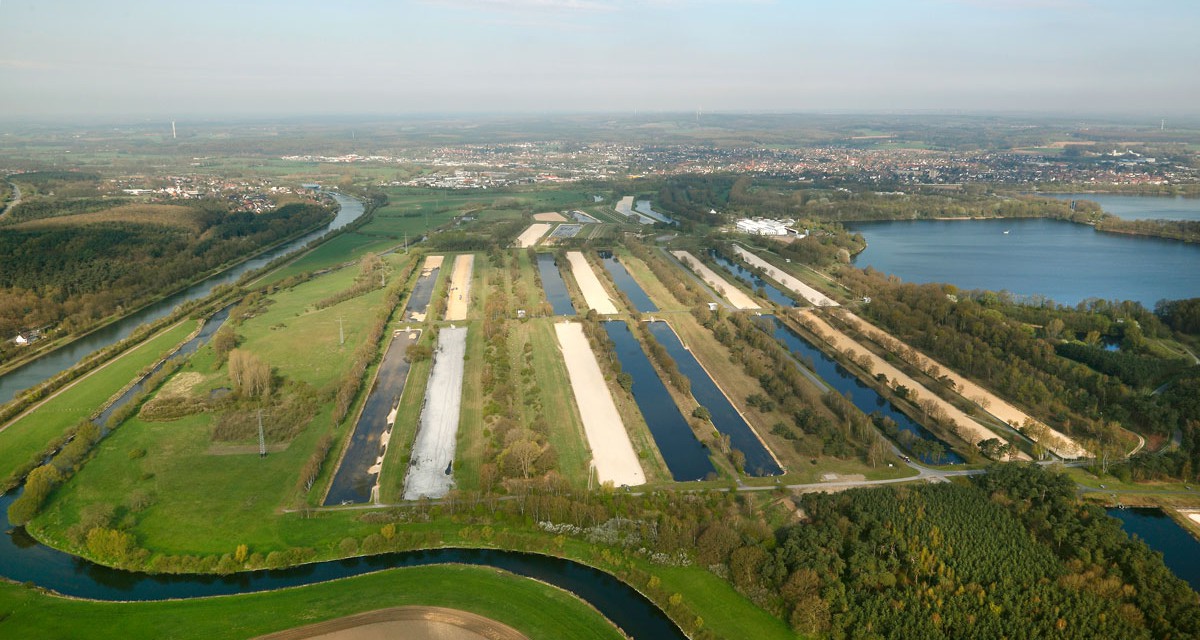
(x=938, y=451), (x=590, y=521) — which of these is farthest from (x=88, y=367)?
(x=938, y=451)

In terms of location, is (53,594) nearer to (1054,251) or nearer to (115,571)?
(115,571)

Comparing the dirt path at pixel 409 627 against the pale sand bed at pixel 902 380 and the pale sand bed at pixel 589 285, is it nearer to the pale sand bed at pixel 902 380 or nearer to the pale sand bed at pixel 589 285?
the pale sand bed at pixel 902 380

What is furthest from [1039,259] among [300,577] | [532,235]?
[300,577]

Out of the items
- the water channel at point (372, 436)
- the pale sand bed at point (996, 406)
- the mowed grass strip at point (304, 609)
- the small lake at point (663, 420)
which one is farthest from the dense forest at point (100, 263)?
the pale sand bed at point (996, 406)

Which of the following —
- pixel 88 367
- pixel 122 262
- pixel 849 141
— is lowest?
pixel 88 367

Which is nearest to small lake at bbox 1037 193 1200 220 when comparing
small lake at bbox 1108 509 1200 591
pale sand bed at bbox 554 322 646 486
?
small lake at bbox 1108 509 1200 591

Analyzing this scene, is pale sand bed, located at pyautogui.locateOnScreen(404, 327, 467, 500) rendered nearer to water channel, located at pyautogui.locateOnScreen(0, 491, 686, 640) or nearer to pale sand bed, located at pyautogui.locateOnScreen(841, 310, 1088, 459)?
water channel, located at pyautogui.locateOnScreen(0, 491, 686, 640)

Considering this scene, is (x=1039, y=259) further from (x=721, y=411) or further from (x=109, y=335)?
(x=109, y=335)
